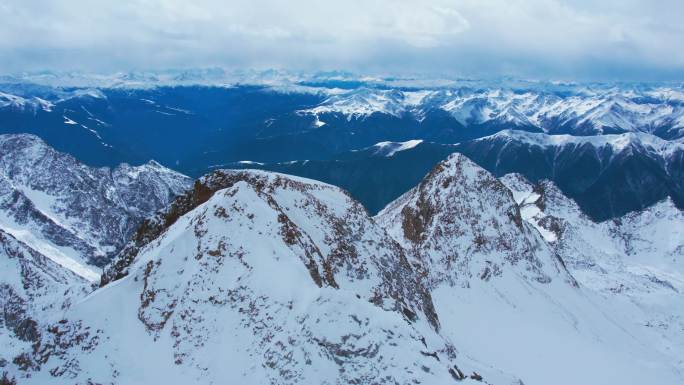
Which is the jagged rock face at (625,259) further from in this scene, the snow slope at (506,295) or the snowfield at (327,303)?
the snow slope at (506,295)

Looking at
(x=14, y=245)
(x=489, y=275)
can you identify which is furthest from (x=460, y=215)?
(x=14, y=245)

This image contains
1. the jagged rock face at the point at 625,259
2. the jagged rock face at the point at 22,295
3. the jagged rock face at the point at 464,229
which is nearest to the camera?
the jagged rock face at the point at 22,295

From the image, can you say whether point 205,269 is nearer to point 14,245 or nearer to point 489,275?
point 489,275

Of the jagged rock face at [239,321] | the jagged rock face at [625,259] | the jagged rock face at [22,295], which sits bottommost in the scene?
the jagged rock face at [625,259]

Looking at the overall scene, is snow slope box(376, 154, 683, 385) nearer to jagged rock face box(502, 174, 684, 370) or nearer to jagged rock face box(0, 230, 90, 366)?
jagged rock face box(502, 174, 684, 370)

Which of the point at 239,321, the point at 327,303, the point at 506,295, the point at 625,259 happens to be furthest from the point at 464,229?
the point at 625,259

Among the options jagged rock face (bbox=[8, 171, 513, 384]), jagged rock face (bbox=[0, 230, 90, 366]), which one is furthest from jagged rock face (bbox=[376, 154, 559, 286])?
jagged rock face (bbox=[0, 230, 90, 366])

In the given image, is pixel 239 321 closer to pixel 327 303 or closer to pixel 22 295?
pixel 327 303

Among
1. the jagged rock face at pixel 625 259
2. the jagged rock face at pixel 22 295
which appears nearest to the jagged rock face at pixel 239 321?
the jagged rock face at pixel 22 295
